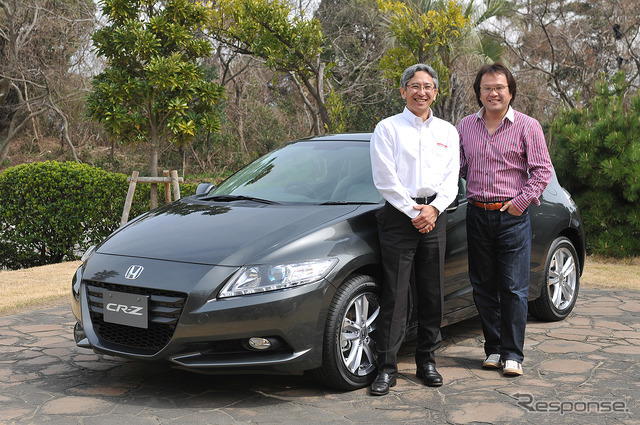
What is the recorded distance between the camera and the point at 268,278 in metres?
3.73

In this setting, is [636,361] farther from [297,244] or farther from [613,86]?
[613,86]

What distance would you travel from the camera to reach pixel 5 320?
6.32 m

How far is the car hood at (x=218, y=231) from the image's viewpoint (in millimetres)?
3893

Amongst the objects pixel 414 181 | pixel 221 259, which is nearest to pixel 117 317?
pixel 221 259

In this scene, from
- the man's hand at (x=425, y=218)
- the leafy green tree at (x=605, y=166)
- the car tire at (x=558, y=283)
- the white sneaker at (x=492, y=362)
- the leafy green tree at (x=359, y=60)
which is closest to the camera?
the man's hand at (x=425, y=218)

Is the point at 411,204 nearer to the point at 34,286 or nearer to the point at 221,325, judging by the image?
the point at 221,325

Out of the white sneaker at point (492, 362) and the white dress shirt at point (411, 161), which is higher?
the white dress shirt at point (411, 161)

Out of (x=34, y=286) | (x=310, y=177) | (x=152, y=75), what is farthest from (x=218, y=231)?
(x=152, y=75)

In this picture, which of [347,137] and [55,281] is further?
[55,281]

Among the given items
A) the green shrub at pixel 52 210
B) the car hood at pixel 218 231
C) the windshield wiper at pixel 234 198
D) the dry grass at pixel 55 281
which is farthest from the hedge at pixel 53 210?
the car hood at pixel 218 231

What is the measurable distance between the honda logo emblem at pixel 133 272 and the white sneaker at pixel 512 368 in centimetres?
232

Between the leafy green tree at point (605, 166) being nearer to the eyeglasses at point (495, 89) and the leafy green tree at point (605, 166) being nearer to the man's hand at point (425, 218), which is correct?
the eyeglasses at point (495, 89)

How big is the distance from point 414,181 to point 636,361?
2089 mm

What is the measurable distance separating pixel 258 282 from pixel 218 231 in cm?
57
